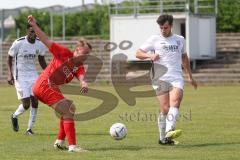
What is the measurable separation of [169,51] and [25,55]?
437 cm

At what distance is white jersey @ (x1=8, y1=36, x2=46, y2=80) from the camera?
1780 cm

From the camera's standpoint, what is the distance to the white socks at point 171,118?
47.4 ft

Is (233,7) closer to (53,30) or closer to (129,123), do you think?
(53,30)

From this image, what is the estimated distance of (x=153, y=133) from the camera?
56.7 ft

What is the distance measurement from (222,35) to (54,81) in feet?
111

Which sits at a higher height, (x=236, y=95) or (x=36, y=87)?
(x=36, y=87)

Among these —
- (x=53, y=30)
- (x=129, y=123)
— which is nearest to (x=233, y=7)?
(x=53, y=30)

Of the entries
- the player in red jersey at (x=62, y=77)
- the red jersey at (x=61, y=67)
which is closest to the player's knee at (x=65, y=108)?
the player in red jersey at (x=62, y=77)

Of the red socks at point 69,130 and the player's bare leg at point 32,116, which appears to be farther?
the player's bare leg at point 32,116

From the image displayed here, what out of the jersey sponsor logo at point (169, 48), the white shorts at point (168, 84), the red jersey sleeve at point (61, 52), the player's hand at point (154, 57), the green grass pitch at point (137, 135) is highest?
the red jersey sleeve at point (61, 52)

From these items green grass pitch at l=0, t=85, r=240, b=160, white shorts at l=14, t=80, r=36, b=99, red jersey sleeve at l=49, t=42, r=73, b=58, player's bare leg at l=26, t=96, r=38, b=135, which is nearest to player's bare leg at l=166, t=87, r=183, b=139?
green grass pitch at l=0, t=85, r=240, b=160

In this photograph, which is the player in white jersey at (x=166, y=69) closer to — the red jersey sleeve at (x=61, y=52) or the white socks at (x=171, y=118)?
the white socks at (x=171, y=118)

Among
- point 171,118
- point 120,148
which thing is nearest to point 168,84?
point 171,118

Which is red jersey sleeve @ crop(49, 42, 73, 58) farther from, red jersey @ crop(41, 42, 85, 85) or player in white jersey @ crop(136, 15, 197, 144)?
player in white jersey @ crop(136, 15, 197, 144)
